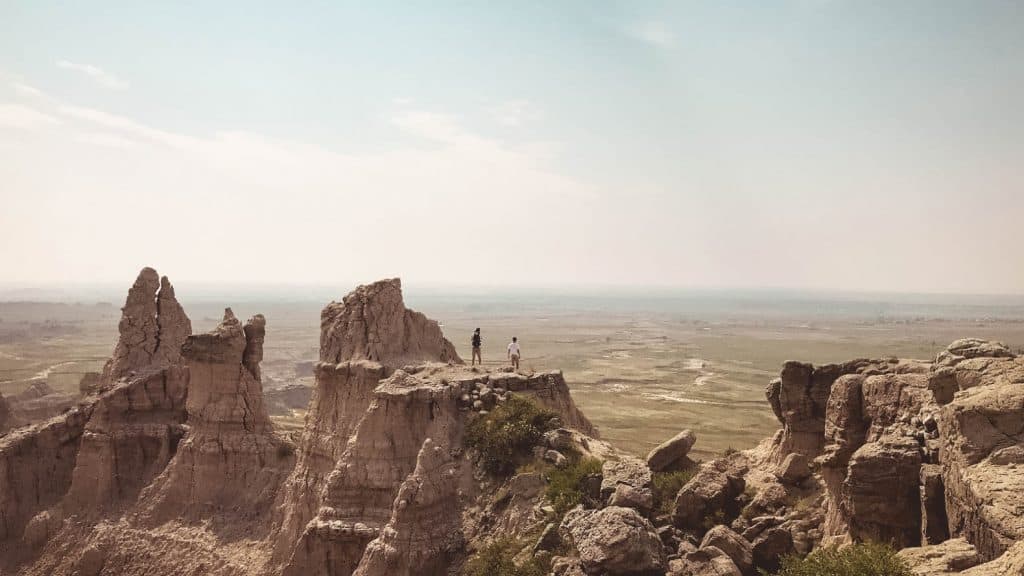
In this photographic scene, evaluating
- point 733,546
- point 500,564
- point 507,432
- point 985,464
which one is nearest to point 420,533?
point 500,564

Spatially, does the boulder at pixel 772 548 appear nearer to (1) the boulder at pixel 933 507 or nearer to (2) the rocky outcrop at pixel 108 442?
(1) the boulder at pixel 933 507

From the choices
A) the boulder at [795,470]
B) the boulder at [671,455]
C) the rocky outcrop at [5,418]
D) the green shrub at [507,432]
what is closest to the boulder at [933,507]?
the boulder at [795,470]

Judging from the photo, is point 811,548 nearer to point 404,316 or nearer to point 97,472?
point 404,316

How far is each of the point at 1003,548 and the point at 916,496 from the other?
12.0 feet

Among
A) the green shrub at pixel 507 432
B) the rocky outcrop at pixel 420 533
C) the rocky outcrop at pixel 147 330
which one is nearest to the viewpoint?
the rocky outcrop at pixel 420 533

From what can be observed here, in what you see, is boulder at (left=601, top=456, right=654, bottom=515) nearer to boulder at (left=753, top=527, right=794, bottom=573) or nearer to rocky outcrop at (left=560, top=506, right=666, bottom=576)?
rocky outcrop at (left=560, top=506, right=666, bottom=576)

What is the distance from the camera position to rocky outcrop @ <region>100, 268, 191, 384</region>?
125 feet

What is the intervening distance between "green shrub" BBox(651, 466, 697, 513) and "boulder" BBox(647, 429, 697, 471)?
3.57 feet

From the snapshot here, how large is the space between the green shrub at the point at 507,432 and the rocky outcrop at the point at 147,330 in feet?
68.9

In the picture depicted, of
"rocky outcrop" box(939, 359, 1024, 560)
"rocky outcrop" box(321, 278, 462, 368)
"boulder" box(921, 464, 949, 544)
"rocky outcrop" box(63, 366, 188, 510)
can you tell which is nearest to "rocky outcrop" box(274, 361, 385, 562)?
"rocky outcrop" box(321, 278, 462, 368)

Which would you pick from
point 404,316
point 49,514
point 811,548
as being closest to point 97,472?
point 49,514

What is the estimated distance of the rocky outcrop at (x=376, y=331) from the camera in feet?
101

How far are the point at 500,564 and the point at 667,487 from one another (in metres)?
5.13

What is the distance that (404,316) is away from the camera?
32.1 meters
